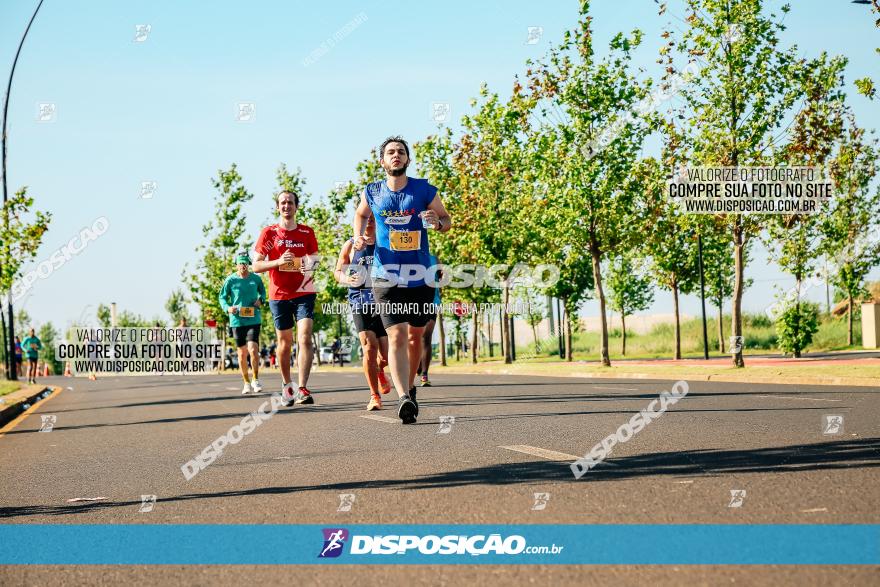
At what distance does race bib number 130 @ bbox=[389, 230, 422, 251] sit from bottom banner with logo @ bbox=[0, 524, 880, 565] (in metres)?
4.05

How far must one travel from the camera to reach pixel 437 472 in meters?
6.25

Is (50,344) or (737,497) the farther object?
(50,344)

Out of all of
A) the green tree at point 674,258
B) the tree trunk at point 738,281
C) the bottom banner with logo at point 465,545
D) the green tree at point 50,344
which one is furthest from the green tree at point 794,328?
the green tree at point 50,344

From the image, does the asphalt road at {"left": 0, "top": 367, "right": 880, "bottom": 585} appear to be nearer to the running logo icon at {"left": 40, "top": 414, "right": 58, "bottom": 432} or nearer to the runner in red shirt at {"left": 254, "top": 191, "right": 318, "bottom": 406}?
the runner in red shirt at {"left": 254, "top": 191, "right": 318, "bottom": 406}

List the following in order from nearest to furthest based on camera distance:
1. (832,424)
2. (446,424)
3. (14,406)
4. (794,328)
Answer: (832,424) < (446,424) < (14,406) < (794,328)

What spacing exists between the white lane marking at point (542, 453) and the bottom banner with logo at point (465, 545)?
2.21 metres

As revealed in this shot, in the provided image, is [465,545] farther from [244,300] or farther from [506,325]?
[506,325]

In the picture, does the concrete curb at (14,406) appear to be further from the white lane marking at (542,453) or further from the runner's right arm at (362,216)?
the white lane marking at (542,453)

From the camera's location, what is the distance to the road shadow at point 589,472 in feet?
18.8

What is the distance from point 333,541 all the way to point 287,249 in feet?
26.5

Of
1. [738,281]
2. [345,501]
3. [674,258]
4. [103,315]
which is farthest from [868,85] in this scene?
[103,315]

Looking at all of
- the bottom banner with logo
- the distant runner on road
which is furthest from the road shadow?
the distant runner on road

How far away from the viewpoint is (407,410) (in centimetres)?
875

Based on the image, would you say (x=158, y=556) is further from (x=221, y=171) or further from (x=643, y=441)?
(x=221, y=171)
